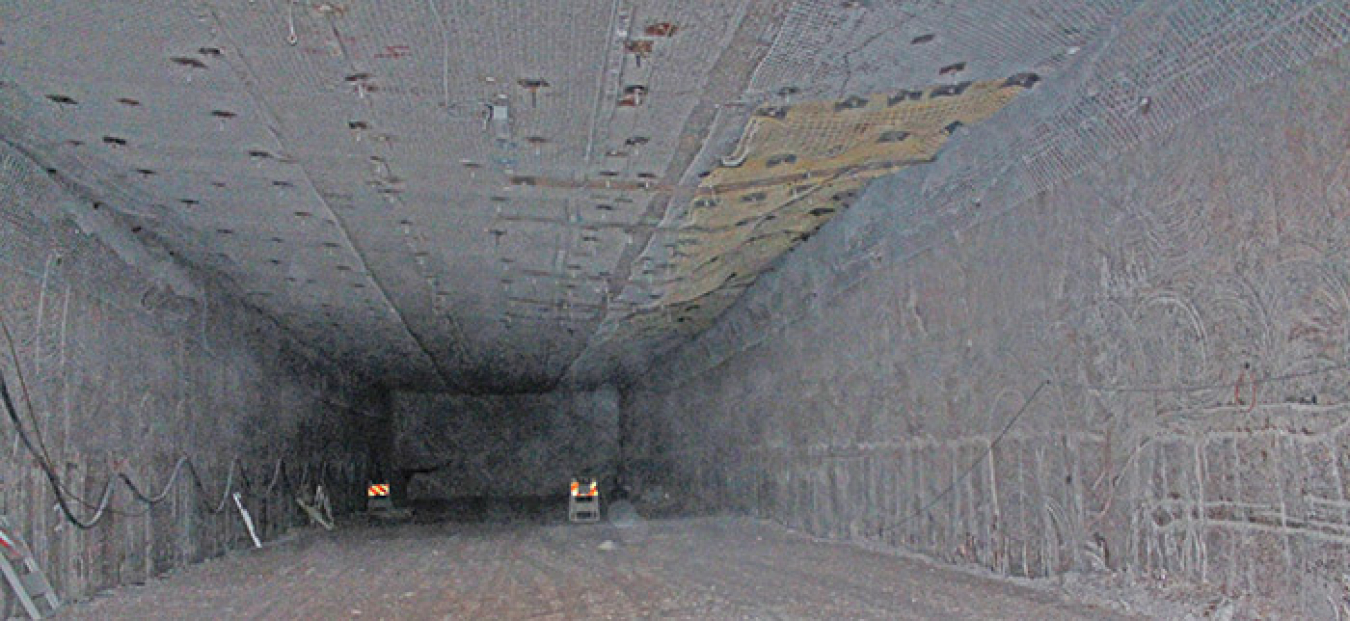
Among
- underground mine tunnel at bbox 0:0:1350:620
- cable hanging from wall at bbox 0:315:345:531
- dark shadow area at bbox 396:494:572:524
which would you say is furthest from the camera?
dark shadow area at bbox 396:494:572:524

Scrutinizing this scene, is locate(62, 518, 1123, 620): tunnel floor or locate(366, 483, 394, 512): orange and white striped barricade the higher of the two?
locate(62, 518, 1123, 620): tunnel floor

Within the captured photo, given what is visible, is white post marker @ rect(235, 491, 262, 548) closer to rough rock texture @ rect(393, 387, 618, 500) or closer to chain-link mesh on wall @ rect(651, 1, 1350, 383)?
chain-link mesh on wall @ rect(651, 1, 1350, 383)

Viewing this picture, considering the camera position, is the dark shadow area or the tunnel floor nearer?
the tunnel floor

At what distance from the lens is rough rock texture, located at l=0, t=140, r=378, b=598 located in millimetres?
9086

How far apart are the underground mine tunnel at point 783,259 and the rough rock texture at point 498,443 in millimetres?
20729

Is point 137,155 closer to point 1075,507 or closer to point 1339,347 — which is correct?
point 1075,507

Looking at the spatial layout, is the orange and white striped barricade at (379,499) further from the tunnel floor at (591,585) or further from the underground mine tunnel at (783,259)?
the tunnel floor at (591,585)

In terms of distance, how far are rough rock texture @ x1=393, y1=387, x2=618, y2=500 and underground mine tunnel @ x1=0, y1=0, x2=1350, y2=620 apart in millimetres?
20729

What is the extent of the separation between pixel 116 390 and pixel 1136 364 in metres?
9.34

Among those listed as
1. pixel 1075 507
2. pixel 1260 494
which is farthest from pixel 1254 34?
pixel 1075 507

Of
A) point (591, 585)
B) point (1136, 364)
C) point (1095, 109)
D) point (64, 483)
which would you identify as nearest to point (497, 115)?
point (1095, 109)

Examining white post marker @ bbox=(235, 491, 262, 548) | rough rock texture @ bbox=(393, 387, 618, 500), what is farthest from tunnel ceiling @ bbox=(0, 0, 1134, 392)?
rough rock texture @ bbox=(393, 387, 618, 500)

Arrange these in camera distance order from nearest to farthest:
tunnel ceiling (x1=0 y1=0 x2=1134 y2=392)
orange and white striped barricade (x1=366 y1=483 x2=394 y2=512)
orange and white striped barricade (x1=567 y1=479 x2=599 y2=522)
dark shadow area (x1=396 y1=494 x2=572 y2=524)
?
tunnel ceiling (x1=0 y1=0 x2=1134 y2=392) → orange and white striped barricade (x1=567 y1=479 x2=599 y2=522) → dark shadow area (x1=396 y1=494 x2=572 y2=524) → orange and white striped barricade (x1=366 y1=483 x2=394 y2=512)

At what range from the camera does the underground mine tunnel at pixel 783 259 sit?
20.8 feet
